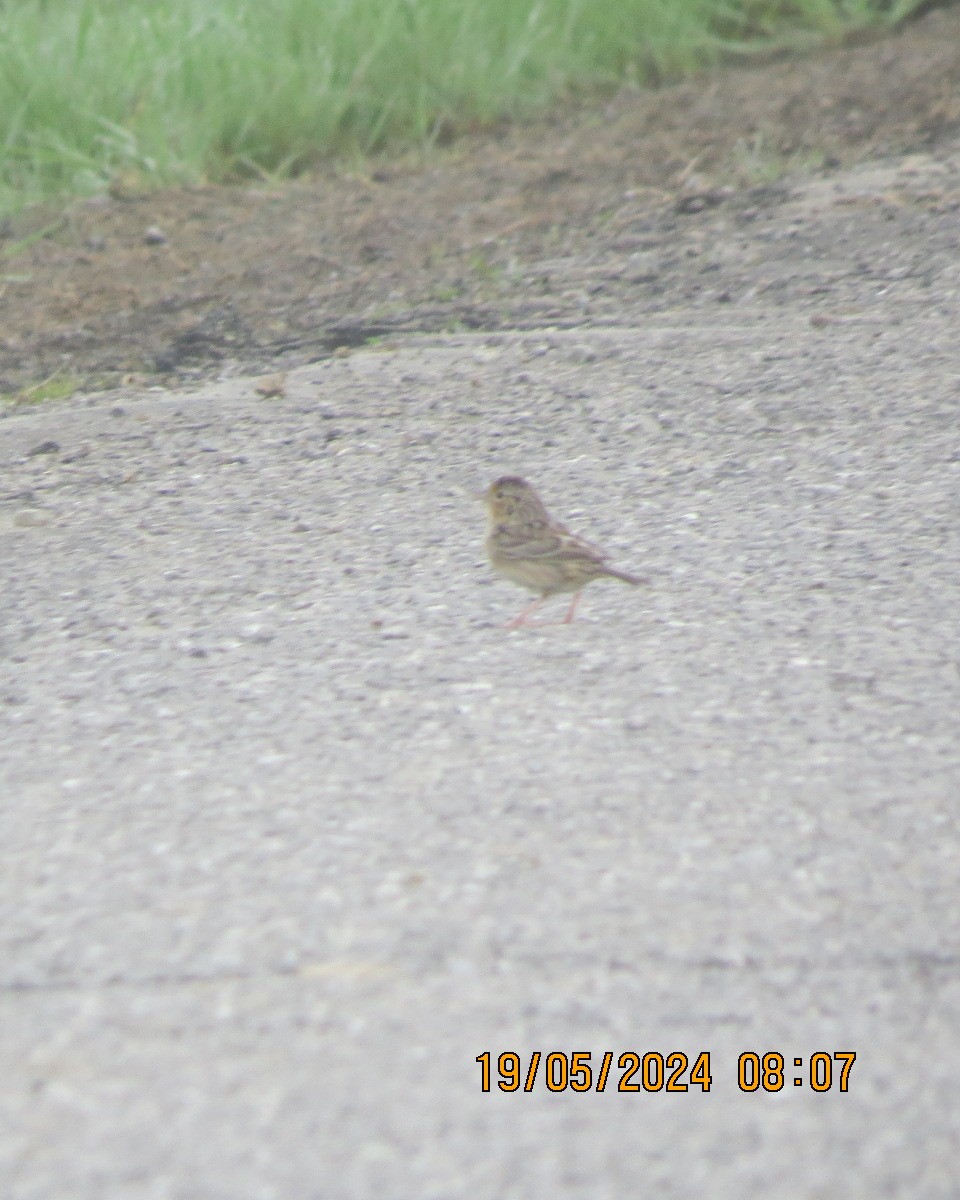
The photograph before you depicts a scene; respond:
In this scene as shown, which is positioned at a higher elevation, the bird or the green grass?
the bird

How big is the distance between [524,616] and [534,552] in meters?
0.21

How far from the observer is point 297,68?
410 inches

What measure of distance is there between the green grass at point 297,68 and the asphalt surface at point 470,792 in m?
3.35

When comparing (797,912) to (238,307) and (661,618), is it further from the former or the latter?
(238,307)

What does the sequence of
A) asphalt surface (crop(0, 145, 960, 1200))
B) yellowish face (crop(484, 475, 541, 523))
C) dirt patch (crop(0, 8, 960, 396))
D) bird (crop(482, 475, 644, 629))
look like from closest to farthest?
asphalt surface (crop(0, 145, 960, 1200))
bird (crop(482, 475, 644, 629))
yellowish face (crop(484, 475, 541, 523))
dirt patch (crop(0, 8, 960, 396))

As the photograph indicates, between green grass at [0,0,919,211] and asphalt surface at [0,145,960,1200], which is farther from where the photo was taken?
green grass at [0,0,919,211]

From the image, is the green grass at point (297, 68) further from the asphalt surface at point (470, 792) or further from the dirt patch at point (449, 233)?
the asphalt surface at point (470, 792)

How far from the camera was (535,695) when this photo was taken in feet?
14.9

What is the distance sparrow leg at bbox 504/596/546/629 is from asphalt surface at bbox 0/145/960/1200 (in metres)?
0.05

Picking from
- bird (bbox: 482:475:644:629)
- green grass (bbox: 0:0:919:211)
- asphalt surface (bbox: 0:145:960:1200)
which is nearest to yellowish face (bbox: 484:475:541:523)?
bird (bbox: 482:475:644:629)
